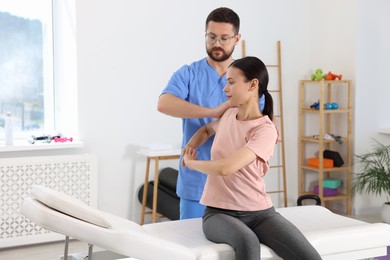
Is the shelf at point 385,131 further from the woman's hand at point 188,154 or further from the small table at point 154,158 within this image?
the woman's hand at point 188,154

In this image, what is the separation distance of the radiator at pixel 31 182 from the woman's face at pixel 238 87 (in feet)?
6.99

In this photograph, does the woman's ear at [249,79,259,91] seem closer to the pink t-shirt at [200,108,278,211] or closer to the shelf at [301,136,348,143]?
the pink t-shirt at [200,108,278,211]

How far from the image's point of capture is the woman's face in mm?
2213

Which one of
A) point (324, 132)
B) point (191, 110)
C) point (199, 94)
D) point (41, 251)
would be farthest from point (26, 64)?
point (324, 132)

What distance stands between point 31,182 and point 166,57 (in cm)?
141

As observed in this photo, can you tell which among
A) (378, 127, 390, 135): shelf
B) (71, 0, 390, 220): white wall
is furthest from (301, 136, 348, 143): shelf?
(378, 127, 390, 135): shelf

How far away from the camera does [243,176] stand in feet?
7.23

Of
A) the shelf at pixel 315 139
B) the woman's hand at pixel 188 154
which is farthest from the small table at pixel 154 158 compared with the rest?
the woman's hand at pixel 188 154

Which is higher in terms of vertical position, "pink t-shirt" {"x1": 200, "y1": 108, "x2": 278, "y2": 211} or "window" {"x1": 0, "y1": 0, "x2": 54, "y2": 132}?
"window" {"x1": 0, "y1": 0, "x2": 54, "y2": 132}

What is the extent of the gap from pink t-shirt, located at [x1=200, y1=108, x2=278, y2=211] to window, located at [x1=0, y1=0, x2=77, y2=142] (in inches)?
90.0

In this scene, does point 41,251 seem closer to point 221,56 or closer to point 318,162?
point 221,56

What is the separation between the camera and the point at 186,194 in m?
2.55

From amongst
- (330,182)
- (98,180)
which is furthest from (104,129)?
(330,182)

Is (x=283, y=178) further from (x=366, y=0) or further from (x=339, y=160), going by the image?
(x=366, y=0)
